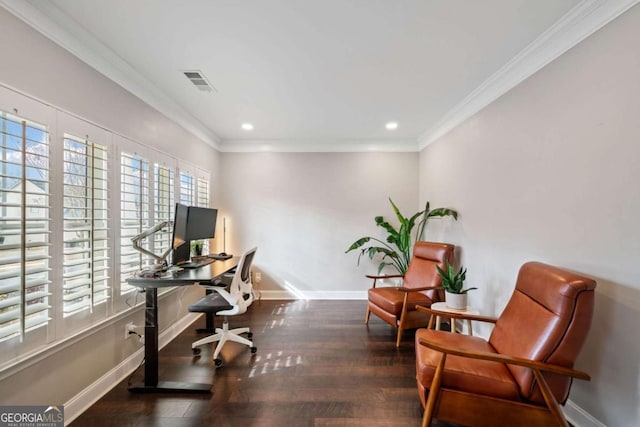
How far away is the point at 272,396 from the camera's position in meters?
1.92

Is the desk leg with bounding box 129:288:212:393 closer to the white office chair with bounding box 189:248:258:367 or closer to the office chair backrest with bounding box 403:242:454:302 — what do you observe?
the white office chair with bounding box 189:248:258:367

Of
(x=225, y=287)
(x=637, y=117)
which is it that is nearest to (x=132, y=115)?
(x=225, y=287)

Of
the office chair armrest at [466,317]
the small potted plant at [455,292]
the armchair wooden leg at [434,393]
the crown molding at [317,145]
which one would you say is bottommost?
the armchair wooden leg at [434,393]

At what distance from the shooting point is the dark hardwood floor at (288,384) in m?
1.71

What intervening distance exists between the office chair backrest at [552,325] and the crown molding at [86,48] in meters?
3.35

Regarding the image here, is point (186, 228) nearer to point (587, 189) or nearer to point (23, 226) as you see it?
point (23, 226)

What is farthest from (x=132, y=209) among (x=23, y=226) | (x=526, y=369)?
(x=526, y=369)

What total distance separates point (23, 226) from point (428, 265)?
3432 millimetres

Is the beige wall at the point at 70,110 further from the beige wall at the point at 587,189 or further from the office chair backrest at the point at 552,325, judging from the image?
the beige wall at the point at 587,189

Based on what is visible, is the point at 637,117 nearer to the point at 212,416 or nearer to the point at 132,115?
the point at 212,416

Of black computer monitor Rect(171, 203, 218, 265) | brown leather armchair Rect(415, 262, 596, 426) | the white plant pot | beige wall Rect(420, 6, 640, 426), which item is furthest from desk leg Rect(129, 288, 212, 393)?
beige wall Rect(420, 6, 640, 426)

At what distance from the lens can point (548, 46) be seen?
176 cm

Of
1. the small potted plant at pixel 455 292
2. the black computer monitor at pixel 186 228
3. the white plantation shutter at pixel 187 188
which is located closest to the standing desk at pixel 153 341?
the black computer monitor at pixel 186 228

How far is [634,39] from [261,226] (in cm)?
403
